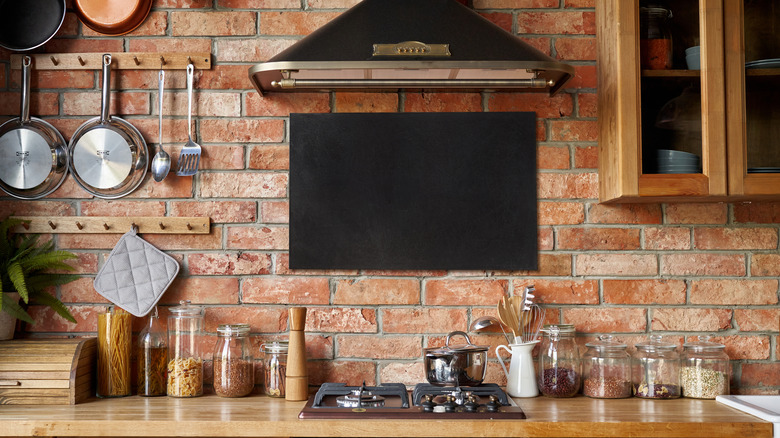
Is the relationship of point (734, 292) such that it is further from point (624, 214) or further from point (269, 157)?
point (269, 157)

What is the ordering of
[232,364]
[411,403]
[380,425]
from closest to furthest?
[380,425]
[411,403]
[232,364]

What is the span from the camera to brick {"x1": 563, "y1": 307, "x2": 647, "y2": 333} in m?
2.30

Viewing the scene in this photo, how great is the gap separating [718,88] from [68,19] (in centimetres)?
212

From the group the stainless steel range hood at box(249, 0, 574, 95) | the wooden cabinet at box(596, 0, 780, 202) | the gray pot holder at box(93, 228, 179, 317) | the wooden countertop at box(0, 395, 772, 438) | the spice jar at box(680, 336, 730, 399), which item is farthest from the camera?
the gray pot holder at box(93, 228, 179, 317)

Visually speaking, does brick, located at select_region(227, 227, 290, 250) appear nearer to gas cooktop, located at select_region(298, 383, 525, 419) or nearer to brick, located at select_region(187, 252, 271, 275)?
brick, located at select_region(187, 252, 271, 275)

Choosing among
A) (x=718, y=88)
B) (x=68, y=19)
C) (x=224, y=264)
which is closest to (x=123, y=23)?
(x=68, y=19)

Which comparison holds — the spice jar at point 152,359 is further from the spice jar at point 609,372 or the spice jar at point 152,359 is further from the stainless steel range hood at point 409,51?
the spice jar at point 609,372

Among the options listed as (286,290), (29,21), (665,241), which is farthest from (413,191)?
(29,21)

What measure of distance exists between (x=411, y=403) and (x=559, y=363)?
0.48m

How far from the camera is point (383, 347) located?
7.57 ft

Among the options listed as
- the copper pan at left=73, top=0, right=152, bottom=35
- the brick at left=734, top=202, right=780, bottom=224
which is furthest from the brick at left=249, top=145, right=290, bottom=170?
the brick at left=734, top=202, right=780, bottom=224

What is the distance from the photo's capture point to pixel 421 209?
2.32 m

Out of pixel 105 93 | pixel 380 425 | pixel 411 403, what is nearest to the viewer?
pixel 380 425

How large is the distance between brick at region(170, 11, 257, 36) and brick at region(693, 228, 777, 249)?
167cm
